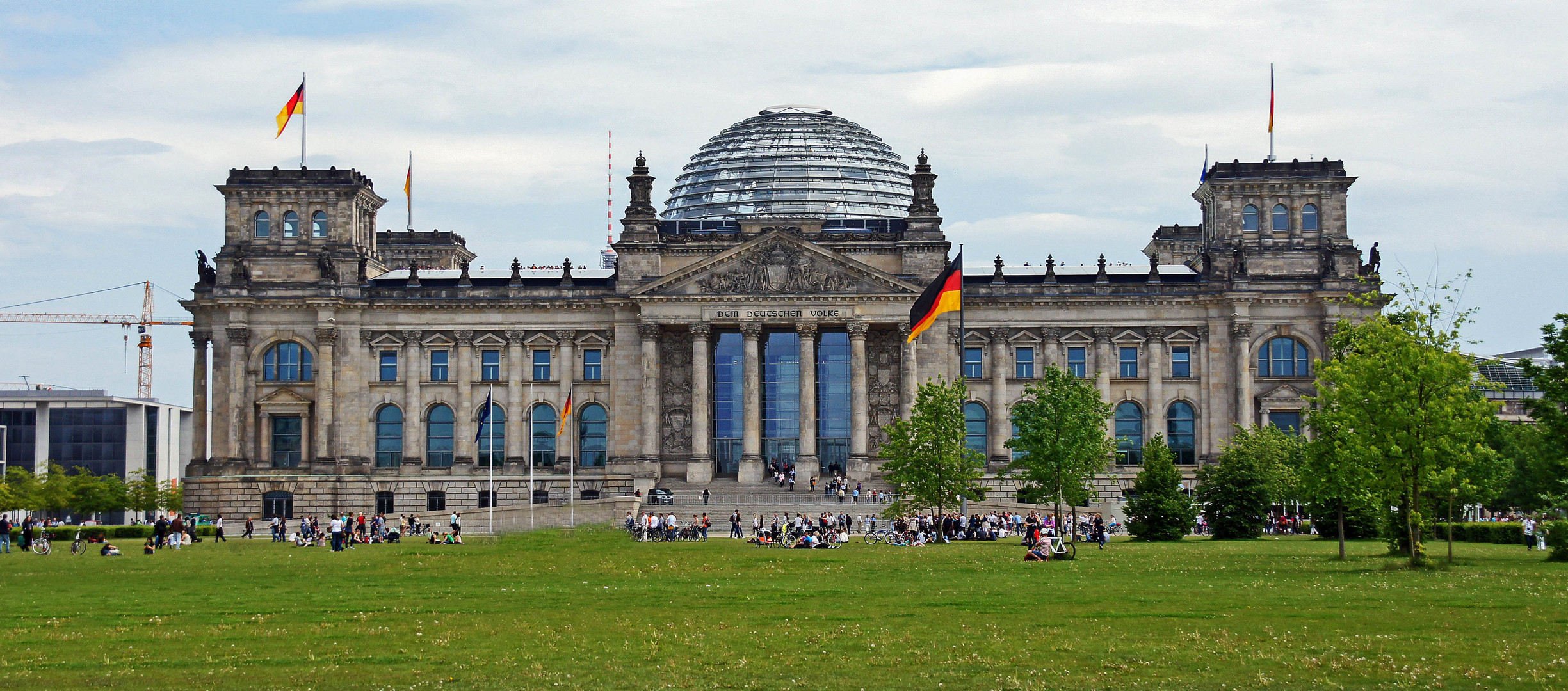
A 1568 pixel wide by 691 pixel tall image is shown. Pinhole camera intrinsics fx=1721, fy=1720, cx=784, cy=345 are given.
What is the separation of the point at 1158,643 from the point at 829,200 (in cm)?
9005

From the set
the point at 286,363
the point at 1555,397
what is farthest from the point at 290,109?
the point at 1555,397

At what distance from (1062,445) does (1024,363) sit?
94.7 ft

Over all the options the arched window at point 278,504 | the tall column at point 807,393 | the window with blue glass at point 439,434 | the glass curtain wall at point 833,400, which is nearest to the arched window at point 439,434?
the window with blue glass at point 439,434

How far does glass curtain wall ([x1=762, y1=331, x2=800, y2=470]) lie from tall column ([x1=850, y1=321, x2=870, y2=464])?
15.2 feet

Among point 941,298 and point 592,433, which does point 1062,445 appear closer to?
point 941,298

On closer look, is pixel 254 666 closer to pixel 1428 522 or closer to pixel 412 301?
pixel 1428 522

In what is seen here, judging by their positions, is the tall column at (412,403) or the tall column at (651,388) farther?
the tall column at (412,403)

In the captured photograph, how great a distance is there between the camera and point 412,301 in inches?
4171

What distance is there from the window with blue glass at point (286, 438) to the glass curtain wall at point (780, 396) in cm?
2861

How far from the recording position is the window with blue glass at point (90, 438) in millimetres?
159000

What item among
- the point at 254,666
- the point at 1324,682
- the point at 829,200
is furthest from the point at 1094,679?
the point at 829,200

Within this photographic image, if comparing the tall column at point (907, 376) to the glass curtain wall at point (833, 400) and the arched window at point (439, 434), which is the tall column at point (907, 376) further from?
the arched window at point (439, 434)

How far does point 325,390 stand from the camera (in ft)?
345

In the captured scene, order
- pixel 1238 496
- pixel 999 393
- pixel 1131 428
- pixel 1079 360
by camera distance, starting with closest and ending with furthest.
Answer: pixel 1238 496 < pixel 999 393 < pixel 1131 428 < pixel 1079 360
